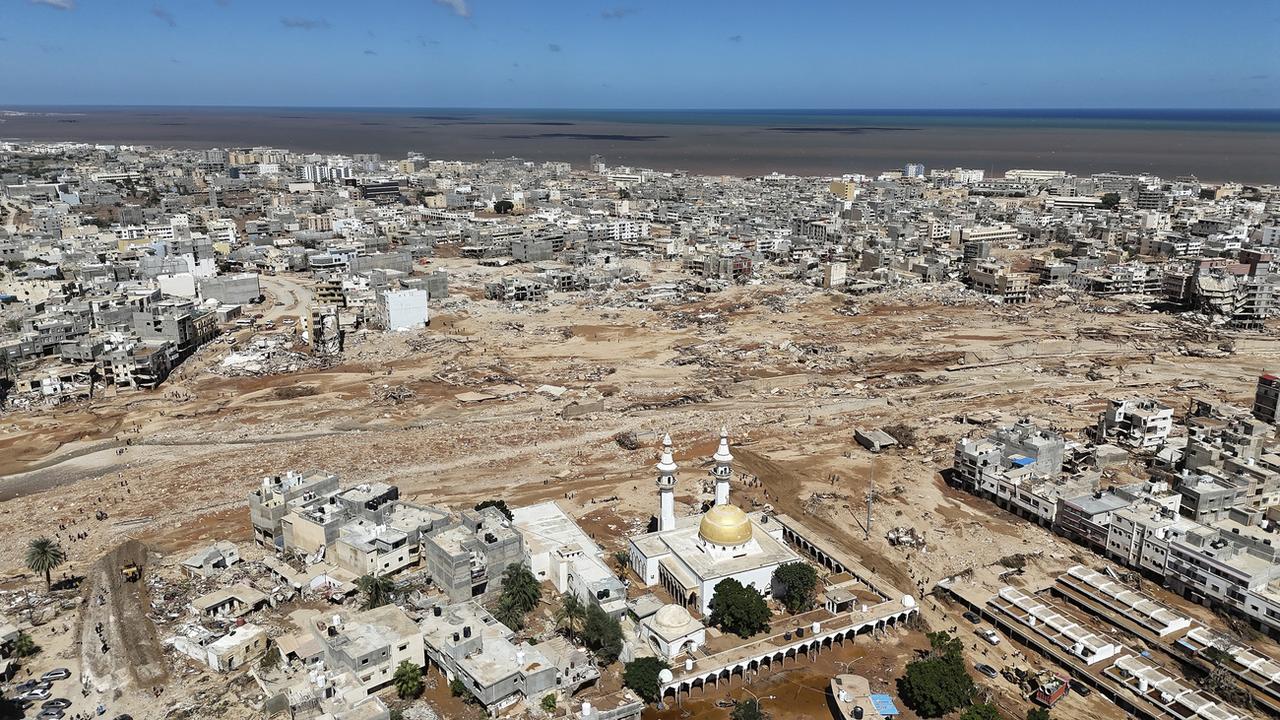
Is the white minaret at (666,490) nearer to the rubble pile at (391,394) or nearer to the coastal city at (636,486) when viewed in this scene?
the coastal city at (636,486)

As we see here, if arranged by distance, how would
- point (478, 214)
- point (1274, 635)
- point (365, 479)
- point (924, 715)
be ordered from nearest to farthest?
point (924, 715)
point (1274, 635)
point (365, 479)
point (478, 214)

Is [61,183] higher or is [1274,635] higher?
[61,183]

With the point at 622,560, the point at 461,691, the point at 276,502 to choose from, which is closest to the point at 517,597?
the point at 461,691

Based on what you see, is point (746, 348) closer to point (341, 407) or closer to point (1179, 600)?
point (341, 407)

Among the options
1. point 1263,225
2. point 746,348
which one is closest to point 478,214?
point 746,348

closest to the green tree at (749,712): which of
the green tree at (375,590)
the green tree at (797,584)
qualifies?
the green tree at (797,584)
